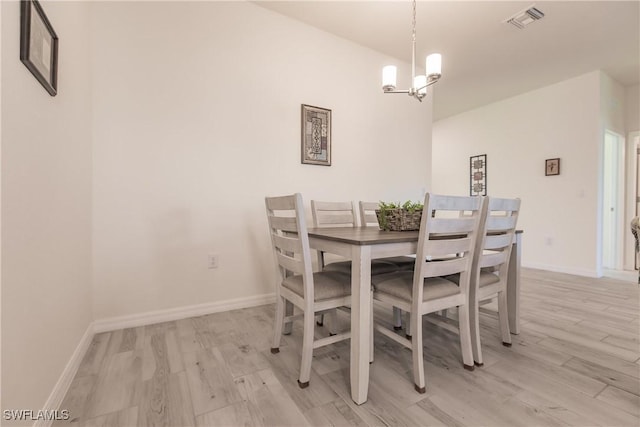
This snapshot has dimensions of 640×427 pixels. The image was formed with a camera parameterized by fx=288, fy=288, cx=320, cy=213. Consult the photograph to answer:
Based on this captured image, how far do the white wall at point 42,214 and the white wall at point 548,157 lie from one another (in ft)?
16.6

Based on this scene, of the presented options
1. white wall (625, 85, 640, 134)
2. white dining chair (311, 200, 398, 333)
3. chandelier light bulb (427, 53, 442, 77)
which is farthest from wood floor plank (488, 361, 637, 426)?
white wall (625, 85, 640, 134)

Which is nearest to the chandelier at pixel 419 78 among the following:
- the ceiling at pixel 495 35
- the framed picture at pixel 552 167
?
the ceiling at pixel 495 35

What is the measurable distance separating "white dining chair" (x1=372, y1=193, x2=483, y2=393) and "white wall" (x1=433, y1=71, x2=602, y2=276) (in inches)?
133

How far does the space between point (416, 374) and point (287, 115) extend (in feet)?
7.40

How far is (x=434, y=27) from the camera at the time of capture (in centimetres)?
Result: 273

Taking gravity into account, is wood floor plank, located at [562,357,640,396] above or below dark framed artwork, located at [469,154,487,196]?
below

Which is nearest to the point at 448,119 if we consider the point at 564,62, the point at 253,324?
the point at 564,62

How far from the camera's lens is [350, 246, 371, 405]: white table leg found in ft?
4.06

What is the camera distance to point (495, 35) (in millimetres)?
2861

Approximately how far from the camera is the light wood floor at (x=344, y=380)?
1.16m

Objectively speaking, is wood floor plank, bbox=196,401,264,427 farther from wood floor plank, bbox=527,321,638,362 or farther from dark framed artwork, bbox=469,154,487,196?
dark framed artwork, bbox=469,154,487,196

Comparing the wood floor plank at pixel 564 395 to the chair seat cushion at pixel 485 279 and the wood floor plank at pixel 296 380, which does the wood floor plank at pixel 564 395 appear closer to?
the chair seat cushion at pixel 485 279

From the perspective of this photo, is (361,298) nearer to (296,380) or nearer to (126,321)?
(296,380)

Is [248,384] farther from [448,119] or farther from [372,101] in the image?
[448,119]
